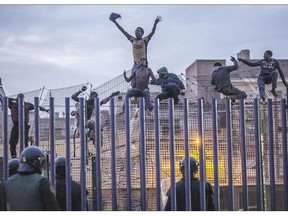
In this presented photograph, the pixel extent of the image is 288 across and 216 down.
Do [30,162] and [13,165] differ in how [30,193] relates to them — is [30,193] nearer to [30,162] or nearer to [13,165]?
[30,162]

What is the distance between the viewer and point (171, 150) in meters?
8.84

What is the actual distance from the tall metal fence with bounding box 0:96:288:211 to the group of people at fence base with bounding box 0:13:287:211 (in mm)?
169

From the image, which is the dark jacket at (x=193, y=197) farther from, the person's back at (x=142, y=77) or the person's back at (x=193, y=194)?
the person's back at (x=142, y=77)

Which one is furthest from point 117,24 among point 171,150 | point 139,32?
point 171,150

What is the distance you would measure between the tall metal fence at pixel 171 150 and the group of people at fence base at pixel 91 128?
169mm

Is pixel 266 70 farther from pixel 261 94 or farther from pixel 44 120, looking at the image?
pixel 44 120

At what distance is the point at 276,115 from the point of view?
12.1 meters

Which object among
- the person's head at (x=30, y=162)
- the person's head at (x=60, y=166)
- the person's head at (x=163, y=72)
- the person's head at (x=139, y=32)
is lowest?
the person's head at (x=60, y=166)

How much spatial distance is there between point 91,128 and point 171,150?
183 inches

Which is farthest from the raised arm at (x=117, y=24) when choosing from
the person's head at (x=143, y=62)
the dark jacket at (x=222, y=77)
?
the dark jacket at (x=222, y=77)

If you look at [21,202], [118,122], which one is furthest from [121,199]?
[21,202]

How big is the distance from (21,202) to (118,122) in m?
6.99

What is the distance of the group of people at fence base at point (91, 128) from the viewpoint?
6.91 metres

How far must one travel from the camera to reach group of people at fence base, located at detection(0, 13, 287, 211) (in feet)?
22.7
